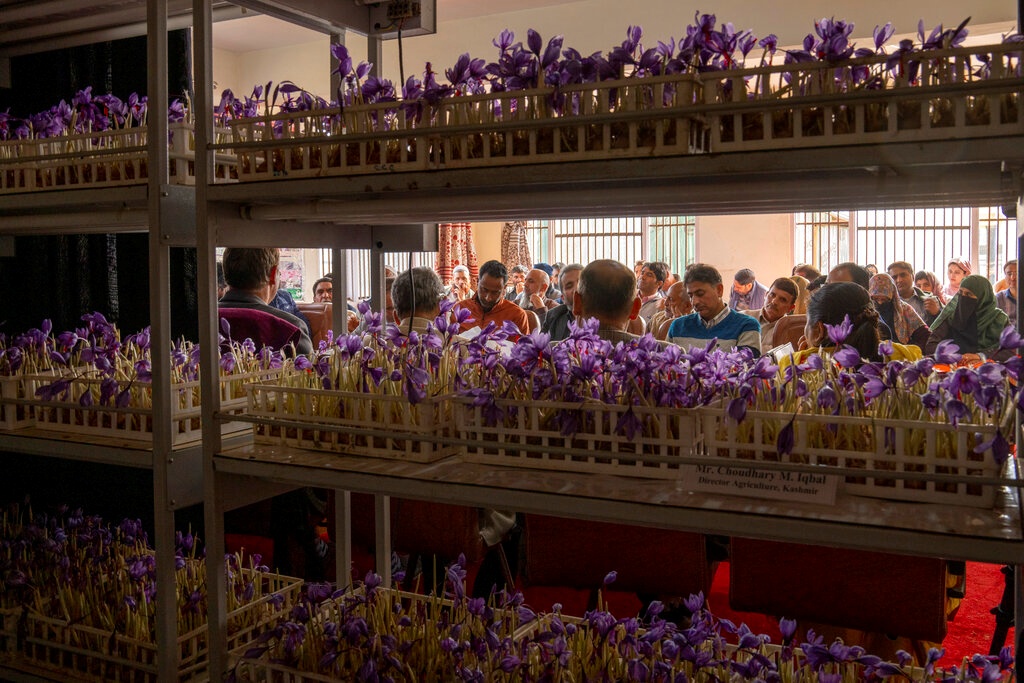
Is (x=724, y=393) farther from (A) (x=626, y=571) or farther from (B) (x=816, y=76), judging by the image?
(A) (x=626, y=571)

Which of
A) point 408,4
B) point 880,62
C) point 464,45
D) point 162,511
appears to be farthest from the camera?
point 464,45

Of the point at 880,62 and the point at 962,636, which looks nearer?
the point at 880,62

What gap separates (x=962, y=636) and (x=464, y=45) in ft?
24.2

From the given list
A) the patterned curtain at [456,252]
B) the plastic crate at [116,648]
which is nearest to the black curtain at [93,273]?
the plastic crate at [116,648]

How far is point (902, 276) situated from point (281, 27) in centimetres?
686

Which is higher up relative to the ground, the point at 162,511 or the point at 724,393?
the point at 724,393

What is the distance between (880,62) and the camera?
1249 mm

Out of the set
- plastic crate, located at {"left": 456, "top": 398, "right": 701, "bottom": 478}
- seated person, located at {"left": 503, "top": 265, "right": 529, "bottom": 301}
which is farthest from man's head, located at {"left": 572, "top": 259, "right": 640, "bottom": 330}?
seated person, located at {"left": 503, "top": 265, "right": 529, "bottom": 301}

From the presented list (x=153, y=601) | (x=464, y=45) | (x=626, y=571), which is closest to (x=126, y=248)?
(x=153, y=601)

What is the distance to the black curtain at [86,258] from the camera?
3.15 meters

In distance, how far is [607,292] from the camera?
3.05 metres

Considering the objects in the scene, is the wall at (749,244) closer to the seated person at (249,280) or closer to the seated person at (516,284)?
the seated person at (516,284)

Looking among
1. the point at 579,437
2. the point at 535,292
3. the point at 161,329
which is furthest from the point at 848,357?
the point at 535,292

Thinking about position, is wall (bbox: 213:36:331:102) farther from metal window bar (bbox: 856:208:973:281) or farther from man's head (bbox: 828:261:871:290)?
man's head (bbox: 828:261:871:290)
